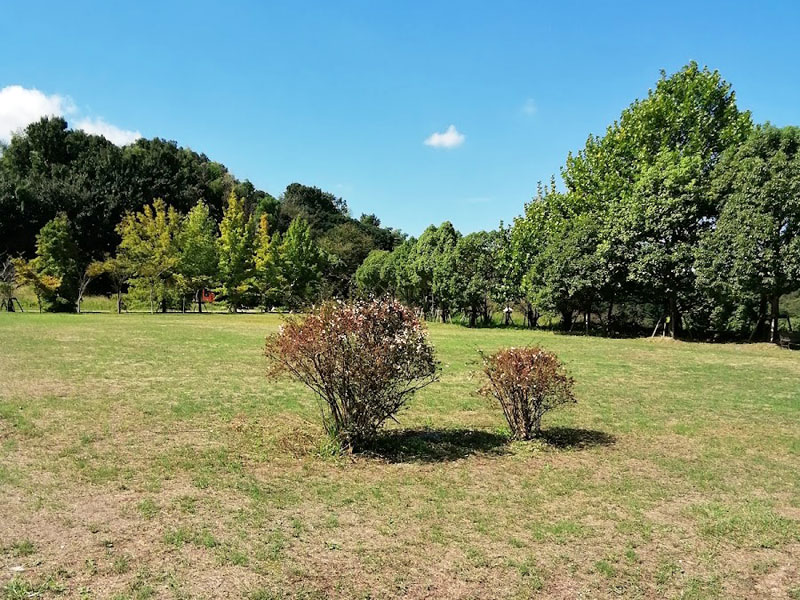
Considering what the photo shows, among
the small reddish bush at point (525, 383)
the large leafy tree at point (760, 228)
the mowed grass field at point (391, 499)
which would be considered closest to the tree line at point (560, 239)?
the large leafy tree at point (760, 228)

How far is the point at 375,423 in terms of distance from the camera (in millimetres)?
6555

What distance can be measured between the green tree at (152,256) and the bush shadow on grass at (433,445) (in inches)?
1397

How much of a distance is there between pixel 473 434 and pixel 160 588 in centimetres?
492

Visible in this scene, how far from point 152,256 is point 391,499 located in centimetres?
3838

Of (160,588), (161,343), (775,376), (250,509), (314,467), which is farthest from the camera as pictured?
(161,343)

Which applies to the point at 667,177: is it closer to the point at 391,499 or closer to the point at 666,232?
the point at 666,232

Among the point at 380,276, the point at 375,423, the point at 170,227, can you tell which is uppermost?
the point at 170,227

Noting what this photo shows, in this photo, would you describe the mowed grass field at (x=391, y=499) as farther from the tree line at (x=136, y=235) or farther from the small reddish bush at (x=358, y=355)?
the tree line at (x=136, y=235)

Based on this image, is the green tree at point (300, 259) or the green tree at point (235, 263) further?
the green tree at point (300, 259)

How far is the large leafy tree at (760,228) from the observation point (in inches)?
703

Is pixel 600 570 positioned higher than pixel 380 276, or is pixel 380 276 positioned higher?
pixel 380 276

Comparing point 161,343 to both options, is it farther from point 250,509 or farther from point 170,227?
point 170,227

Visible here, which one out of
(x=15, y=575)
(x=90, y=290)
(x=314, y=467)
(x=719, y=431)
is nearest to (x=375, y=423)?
(x=314, y=467)

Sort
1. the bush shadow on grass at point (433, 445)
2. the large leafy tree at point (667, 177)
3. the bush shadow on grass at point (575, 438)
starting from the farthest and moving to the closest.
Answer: the large leafy tree at point (667, 177) → the bush shadow on grass at point (575, 438) → the bush shadow on grass at point (433, 445)
